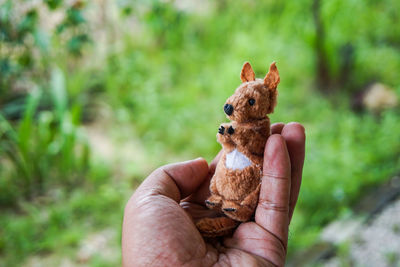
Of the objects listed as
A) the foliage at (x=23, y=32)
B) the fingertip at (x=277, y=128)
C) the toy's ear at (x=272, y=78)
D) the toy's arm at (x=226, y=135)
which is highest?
the foliage at (x=23, y=32)

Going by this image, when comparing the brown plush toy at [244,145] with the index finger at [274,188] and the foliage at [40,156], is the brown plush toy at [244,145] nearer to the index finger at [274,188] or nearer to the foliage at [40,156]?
the index finger at [274,188]

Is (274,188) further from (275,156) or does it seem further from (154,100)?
(154,100)

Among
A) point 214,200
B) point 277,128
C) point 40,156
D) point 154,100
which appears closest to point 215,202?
point 214,200

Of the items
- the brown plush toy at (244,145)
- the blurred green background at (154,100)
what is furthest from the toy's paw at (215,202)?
the blurred green background at (154,100)

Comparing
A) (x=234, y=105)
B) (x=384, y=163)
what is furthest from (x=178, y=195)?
(x=384, y=163)

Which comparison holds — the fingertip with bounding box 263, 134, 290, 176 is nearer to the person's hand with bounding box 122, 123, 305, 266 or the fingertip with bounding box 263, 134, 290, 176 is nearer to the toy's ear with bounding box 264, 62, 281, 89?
the person's hand with bounding box 122, 123, 305, 266
